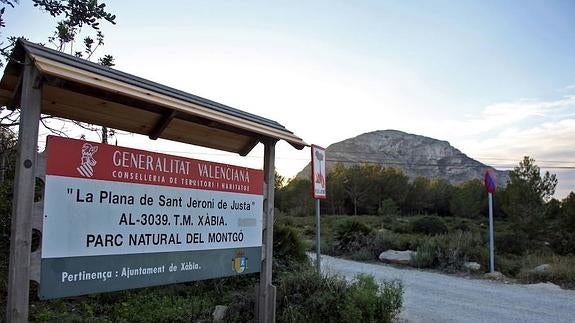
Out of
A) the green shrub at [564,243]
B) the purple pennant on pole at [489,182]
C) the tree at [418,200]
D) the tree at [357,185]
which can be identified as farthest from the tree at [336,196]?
the purple pennant on pole at [489,182]

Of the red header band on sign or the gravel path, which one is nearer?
the red header band on sign

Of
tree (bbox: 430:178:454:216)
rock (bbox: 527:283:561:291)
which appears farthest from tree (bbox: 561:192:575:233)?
tree (bbox: 430:178:454:216)

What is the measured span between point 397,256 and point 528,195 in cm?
1413

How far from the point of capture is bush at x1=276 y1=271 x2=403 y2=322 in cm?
596

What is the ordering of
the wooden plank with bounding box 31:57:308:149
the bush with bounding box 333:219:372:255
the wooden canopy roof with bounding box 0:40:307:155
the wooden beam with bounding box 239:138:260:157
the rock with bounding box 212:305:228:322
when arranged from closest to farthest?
the wooden plank with bounding box 31:57:308:149 → the wooden canopy roof with bounding box 0:40:307:155 → the wooden beam with bounding box 239:138:260:157 → the rock with bounding box 212:305:228:322 → the bush with bounding box 333:219:372:255

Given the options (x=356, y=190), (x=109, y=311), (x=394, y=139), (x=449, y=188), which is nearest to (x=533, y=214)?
(x=109, y=311)

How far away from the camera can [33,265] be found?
3.52 m

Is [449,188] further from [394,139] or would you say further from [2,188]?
[394,139]

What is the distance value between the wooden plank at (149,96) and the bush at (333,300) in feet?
6.72

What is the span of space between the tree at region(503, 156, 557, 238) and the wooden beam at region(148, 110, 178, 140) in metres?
23.7

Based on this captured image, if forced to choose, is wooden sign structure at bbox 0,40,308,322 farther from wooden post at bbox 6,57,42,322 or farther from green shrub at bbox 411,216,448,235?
green shrub at bbox 411,216,448,235

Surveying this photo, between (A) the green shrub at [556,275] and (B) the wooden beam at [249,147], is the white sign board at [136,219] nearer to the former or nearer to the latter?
(B) the wooden beam at [249,147]

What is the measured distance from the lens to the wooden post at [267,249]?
570 cm

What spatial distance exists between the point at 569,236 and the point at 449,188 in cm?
4079
